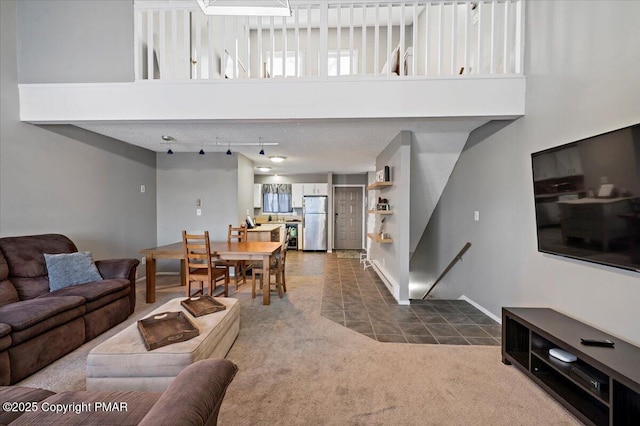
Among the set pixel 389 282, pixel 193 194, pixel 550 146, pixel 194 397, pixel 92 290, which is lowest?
pixel 389 282

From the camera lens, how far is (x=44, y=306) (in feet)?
6.97

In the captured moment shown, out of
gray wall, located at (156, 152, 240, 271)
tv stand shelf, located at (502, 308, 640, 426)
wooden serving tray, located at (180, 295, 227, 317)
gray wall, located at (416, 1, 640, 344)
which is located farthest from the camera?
gray wall, located at (156, 152, 240, 271)

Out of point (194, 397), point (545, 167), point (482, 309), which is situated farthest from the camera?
point (482, 309)

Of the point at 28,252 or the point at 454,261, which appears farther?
the point at 454,261

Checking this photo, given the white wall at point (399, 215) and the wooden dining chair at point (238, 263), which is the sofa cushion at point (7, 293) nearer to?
the wooden dining chair at point (238, 263)

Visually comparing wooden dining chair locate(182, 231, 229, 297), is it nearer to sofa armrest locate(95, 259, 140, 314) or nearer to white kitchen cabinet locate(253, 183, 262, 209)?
sofa armrest locate(95, 259, 140, 314)

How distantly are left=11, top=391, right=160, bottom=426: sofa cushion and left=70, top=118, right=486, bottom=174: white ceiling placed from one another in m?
2.50

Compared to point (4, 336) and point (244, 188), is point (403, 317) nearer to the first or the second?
point (4, 336)

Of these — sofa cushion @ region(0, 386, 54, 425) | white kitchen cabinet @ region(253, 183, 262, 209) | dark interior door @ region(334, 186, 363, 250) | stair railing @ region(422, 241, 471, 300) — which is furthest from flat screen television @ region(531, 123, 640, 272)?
white kitchen cabinet @ region(253, 183, 262, 209)

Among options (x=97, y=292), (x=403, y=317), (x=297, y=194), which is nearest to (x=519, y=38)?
(x=403, y=317)

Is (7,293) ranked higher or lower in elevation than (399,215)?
lower

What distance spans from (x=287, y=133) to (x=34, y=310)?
2978 millimetres

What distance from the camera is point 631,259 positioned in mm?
1556

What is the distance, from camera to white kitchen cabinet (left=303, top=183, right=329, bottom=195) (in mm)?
7641
